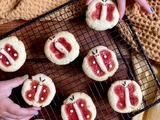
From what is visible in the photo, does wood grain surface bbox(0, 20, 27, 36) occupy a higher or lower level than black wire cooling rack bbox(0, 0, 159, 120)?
higher

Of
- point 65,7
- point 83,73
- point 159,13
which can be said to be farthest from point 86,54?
point 159,13

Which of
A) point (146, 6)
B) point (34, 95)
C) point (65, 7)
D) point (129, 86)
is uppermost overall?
point (65, 7)

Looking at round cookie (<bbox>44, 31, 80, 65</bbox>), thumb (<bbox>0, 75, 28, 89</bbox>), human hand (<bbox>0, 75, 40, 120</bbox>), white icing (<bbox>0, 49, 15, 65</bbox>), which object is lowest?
human hand (<bbox>0, 75, 40, 120</bbox>)

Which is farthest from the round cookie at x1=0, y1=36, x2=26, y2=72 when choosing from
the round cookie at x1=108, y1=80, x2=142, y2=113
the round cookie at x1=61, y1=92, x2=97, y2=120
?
the round cookie at x1=108, y1=80, x2=142, y2=113

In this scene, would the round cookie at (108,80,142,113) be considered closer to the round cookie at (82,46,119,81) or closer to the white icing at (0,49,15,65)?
the round cookie at (82,46,119,81)

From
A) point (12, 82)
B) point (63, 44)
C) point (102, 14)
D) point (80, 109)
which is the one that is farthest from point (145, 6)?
point (12, 82)

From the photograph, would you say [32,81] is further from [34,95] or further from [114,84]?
[114,84]
